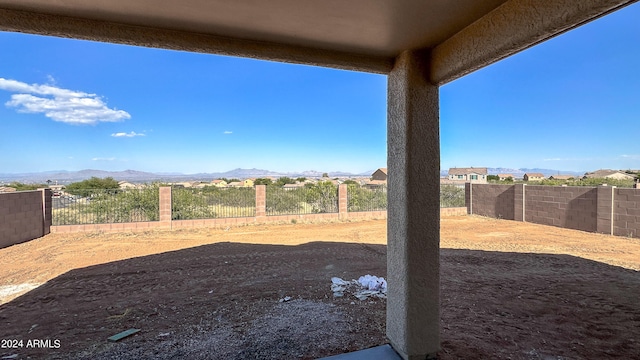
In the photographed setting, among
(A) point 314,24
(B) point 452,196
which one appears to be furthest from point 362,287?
(B) point 452,196

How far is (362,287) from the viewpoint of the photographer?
176 inches

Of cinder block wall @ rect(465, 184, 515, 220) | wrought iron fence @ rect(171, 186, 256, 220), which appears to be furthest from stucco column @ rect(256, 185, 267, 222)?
cinder block wall @ rect(465, 184, 515, 220)

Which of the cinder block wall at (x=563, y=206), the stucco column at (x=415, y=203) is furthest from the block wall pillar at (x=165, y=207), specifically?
the cinder block wall at (x=563, y=206)

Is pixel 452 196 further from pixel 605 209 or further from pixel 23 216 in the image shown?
pixel 23 216

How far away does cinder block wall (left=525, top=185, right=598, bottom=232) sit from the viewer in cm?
948

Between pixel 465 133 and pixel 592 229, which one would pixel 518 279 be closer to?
pixel 592 229

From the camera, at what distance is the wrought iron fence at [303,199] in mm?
11961

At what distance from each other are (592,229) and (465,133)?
32.5 meters

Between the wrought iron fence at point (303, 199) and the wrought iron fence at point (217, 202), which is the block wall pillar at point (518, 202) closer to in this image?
the wrought iron fence at point (303, 199)

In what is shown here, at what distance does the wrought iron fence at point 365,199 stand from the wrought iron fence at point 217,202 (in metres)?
4.47

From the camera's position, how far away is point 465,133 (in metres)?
38.9

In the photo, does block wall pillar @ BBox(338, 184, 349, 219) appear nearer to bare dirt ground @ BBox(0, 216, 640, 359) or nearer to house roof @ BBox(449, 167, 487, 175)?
bare dirt ground @ BBox(0, 216, 640, 359)

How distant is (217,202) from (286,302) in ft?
28.4

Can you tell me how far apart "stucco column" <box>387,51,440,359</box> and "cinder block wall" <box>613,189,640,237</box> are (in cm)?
1022
